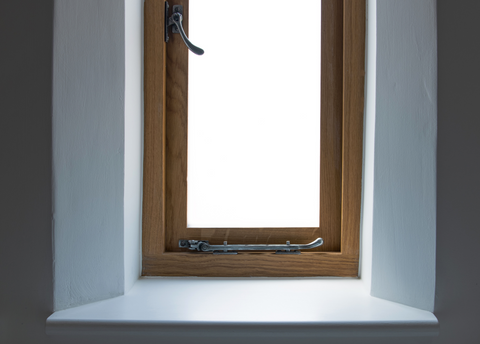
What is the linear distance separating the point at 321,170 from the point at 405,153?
187 mm

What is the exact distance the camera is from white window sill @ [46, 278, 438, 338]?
1.76ft

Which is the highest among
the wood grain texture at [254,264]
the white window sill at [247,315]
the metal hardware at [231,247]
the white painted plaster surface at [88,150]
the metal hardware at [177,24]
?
the metal hardware at [177,24]

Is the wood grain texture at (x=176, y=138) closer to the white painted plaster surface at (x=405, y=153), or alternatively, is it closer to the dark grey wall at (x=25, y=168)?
the dark grey wall at (x=25, y=168)

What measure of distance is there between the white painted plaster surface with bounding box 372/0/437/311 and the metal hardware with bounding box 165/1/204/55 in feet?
1.26

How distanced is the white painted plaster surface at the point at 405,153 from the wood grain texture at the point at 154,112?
46 cm

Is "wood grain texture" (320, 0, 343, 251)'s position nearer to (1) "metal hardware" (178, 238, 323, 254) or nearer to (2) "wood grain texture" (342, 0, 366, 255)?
(2) "wood grain texture" (342, 0, 366, 255)

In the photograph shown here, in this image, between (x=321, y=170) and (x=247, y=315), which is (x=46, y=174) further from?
(x=321, y=170)

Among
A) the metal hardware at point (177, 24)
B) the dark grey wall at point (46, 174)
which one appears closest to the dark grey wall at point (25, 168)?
the dark grey wall at point (46, 174)

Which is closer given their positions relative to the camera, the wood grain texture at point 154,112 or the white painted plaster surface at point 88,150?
the white painted plaster surface at point 88,150

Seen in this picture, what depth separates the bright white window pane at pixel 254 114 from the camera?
0.73 m

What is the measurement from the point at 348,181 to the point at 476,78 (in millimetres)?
301

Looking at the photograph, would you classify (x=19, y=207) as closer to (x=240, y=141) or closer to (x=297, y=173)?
(x=240, y=141)

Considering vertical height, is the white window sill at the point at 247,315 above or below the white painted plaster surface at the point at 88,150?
below

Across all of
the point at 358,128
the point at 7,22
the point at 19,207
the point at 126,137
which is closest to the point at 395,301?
the point at 358,128
